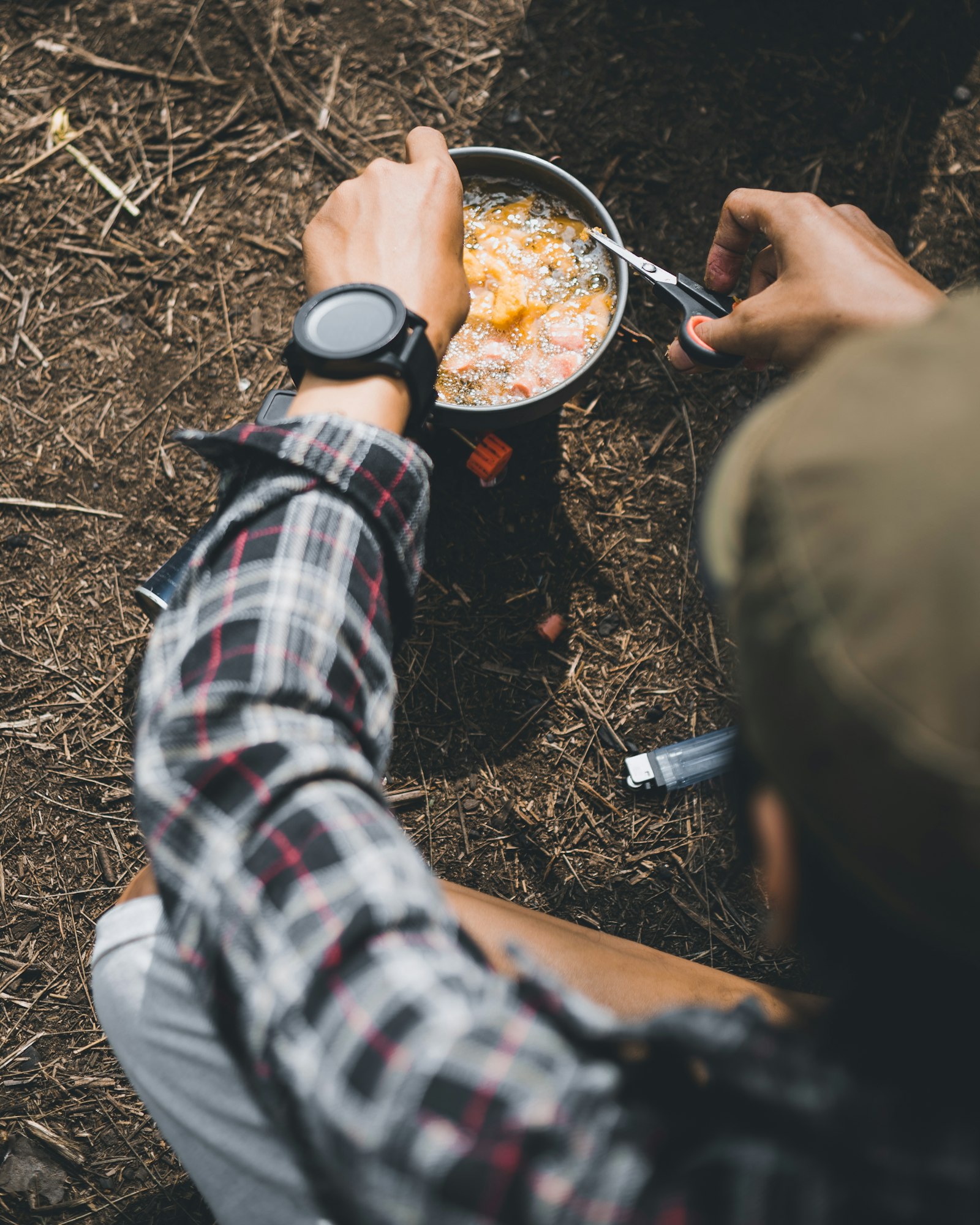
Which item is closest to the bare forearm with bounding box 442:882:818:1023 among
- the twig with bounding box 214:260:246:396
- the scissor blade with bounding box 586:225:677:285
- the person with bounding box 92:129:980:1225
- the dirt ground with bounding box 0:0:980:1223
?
the person with bounding box 92:129:980:1225

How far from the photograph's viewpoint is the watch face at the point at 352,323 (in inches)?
40.1

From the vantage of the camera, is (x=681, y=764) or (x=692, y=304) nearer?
(x=692, y=304)

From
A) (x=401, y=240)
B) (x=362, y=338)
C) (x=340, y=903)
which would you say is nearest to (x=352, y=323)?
(x=362, y=338)

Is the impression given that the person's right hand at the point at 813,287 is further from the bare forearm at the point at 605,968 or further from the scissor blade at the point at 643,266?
the bare forearm at the point at 605,968

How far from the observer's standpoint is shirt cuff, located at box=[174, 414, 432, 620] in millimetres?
944

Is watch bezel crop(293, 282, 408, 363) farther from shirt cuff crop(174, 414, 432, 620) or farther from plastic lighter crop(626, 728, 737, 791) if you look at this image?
plastic lighter crop(626, 728, 737, 791)

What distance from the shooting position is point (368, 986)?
736mm

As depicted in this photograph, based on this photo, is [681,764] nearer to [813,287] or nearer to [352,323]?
[813,287]

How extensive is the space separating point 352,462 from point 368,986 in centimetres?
59

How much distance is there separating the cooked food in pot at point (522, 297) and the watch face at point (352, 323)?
1.61 ft

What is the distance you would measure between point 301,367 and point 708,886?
54.1 inches

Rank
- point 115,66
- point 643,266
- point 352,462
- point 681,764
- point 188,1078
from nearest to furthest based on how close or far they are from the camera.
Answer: point 352,462
point 188,1078
point 643,266
point 681,764
point 115,66

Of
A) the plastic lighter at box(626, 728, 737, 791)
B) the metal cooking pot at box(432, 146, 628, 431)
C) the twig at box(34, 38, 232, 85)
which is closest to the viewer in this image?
the metal cooking pot at box(432, 146, 628, 431)

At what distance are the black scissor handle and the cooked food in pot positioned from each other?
20 centimetres
